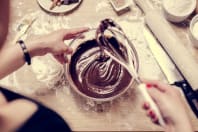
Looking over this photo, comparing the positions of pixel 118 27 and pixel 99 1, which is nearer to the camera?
pixel 118 27

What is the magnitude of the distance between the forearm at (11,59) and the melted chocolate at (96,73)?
14cm

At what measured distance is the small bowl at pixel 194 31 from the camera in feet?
3.69

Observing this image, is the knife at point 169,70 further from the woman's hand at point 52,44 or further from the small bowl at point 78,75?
the woman's hand at point 52,44

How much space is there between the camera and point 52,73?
3.76ft

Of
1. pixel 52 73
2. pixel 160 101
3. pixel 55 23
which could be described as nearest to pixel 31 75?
pixel 52 73

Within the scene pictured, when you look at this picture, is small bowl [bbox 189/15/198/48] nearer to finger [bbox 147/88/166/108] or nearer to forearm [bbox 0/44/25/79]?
finger [bbox 147/88/166/108]

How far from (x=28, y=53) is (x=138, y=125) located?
1.15ft

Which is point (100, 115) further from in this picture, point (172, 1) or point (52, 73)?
point (172, 1)

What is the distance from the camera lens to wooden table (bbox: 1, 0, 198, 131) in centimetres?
108

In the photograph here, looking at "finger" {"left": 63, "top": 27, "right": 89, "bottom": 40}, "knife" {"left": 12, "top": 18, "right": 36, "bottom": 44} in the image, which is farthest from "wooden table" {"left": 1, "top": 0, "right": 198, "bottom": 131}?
"finger" {"left": 63, "top": 27, "right": 89, "bottom": 40}

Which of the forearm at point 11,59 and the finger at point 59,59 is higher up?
the forearm at point 11,59

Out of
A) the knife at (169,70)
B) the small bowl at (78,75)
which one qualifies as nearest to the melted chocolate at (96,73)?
the small bowl at (78,75)

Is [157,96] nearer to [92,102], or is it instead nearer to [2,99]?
[92,102]

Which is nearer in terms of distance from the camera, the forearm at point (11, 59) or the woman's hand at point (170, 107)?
the woman's hand at point (170, 107)
